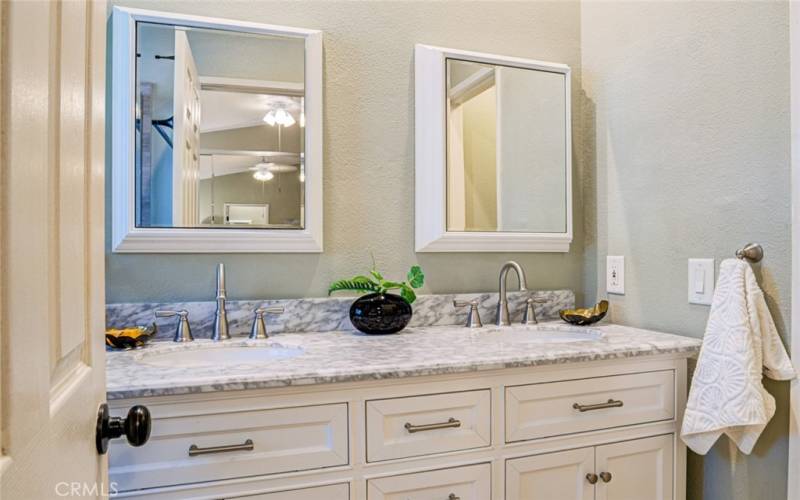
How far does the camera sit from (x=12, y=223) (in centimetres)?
32

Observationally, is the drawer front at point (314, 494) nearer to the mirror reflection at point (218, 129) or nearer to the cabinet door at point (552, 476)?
the cabinet door at point (552, 476)

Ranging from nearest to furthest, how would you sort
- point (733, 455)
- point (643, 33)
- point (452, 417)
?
1. point (452, 417)
2. point (733, 455)
3. point (643, 33)

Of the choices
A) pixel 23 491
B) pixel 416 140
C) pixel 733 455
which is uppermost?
pixel 416 140

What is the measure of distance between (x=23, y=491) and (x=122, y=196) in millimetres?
1247

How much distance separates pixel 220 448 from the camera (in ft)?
3.26

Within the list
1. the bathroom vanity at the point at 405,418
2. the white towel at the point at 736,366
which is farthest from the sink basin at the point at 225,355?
the white towel at the point at 736,366

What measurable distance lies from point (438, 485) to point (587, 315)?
83 centimetres

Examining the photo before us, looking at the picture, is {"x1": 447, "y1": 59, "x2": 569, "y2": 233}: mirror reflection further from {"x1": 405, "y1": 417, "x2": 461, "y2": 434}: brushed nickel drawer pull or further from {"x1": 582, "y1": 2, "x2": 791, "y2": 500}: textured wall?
{"x1": 405, "y1": 417, "x2": 461, "y2": 434}: brushed nickel drawer pull

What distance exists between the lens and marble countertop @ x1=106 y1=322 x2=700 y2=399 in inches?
39.0

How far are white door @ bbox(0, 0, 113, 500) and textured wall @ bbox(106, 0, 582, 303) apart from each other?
97cm

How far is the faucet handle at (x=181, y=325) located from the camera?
141cm

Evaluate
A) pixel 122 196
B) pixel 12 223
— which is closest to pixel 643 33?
pixel 122 196

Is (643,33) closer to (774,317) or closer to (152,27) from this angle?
(774,317)

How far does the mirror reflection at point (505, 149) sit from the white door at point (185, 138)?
2.59 feet
